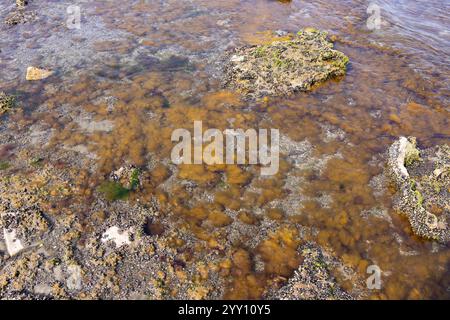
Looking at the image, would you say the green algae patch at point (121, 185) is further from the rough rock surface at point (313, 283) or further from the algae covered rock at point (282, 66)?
the algae covered rock at point (282, 66)

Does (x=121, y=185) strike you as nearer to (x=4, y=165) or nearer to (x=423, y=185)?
(x=4, y=165)

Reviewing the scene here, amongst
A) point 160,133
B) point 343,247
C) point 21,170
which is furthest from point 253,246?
point 21,170

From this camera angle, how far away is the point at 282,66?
1072 cm

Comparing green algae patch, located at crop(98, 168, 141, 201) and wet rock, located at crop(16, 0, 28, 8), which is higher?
wet rock, located at crop(16, 0, 28, 8)

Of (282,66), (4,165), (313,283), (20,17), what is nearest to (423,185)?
(313,283)

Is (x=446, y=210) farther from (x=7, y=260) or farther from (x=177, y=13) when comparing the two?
(x=177, y=13)

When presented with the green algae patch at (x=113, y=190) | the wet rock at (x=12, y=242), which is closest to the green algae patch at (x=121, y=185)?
the green algae patch at (x=113, y=190)

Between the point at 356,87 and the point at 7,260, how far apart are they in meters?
9.54

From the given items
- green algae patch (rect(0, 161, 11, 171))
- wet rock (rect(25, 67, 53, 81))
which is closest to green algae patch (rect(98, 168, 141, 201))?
green algae patch (rect(0, 161, 11, 171))

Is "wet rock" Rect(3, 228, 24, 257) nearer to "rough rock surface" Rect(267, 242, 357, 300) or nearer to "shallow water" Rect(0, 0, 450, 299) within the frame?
"shallow water" Rect(0, 0, 450, 299)

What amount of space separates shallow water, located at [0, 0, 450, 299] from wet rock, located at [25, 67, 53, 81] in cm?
25

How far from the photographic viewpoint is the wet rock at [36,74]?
1030 cm

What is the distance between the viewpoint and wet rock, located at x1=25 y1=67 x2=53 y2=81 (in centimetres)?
1030

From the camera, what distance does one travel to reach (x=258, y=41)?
40.1 feet
